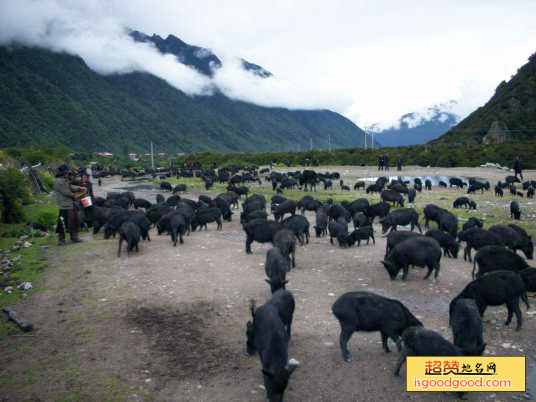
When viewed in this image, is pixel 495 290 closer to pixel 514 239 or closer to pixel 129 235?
pixel 514 239

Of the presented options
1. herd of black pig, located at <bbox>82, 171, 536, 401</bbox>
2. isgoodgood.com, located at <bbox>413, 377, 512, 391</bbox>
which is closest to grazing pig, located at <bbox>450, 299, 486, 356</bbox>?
herd of black pig, located at <bbox>82, 171, 536, 401</bbox>

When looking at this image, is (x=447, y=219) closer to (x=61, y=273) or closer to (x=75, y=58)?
(x=61, y=273)

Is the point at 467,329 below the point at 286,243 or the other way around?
below

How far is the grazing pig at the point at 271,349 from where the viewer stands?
5320 mm

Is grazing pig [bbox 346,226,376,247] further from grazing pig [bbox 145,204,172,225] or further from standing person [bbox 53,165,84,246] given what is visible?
standing person [bbox 53,165,84,246]

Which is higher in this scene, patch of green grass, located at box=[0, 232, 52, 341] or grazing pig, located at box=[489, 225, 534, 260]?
grazing pig, located at box=[489, 225, 534, 260]

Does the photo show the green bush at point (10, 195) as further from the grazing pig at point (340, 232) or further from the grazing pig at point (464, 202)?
the grazing pig at point (464, 202)

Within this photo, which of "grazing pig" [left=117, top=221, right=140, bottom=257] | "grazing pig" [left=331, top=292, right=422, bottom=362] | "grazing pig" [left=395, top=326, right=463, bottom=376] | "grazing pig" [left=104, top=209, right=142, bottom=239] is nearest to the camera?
"grazing pig" [left=395, top=326, right=463, bottom=376]

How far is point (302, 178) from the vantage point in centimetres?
3281

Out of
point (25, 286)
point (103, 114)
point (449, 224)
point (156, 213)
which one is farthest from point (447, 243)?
point (103, 114)

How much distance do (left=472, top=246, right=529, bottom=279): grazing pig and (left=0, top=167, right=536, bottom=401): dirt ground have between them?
0.83 m

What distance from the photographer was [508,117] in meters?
69.4

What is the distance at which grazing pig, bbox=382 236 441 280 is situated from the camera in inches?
398

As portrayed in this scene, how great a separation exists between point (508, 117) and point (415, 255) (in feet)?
230
